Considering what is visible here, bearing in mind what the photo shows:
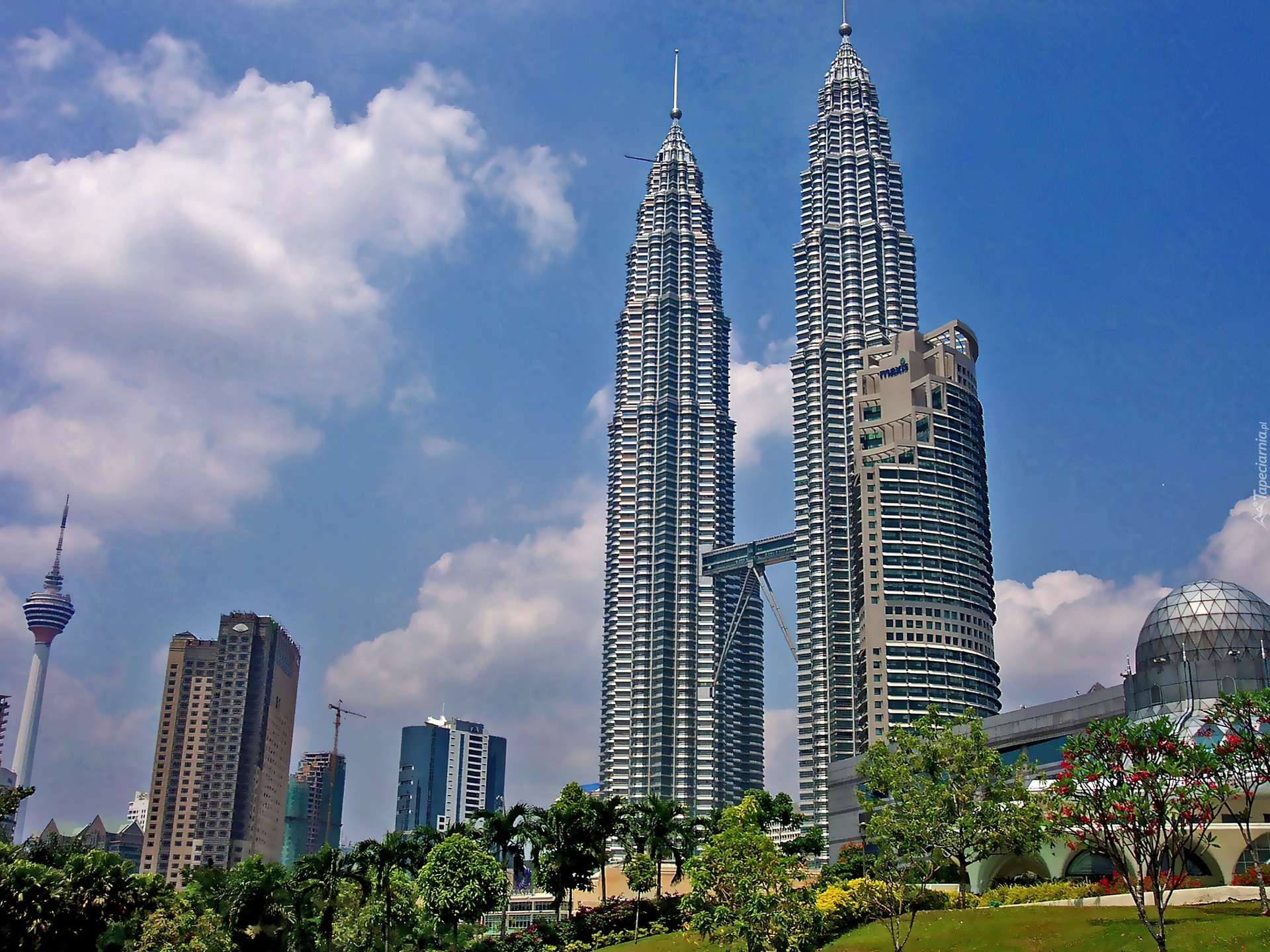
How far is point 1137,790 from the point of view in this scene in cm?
5875

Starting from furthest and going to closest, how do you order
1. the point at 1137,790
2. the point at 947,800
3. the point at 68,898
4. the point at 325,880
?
the point at 325,880
the point at 947,800
the point at 68,898
the point at 1137,790

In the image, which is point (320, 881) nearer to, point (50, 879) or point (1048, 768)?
point (50, 879)

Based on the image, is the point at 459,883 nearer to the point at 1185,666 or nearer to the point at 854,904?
the point at 854,904

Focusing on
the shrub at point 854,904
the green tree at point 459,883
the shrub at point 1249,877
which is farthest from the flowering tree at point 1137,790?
the green tree at point 459,883

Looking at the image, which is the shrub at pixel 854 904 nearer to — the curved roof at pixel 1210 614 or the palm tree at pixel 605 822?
the palm tree at pixel 605 822

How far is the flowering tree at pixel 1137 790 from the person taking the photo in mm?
55750

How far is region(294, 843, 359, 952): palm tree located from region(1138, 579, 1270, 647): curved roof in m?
78.5

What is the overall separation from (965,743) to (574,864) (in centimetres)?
3757

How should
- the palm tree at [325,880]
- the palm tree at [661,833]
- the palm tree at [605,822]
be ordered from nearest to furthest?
the palm tree at [325,880] → the palm tree at [605,822] → the palm tree at [661,833]

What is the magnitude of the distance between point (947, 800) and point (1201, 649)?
169ft

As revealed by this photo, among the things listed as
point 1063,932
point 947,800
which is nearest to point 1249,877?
point 1063,932

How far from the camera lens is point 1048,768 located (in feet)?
438

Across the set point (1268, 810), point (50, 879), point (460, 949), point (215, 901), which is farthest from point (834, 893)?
point (50, 879)

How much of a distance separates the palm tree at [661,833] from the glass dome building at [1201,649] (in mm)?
47018
